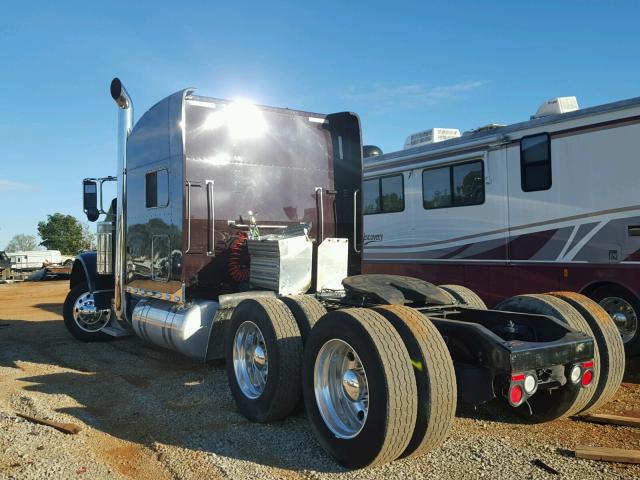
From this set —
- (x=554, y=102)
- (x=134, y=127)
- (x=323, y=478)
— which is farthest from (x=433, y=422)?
(x=554, y=102)

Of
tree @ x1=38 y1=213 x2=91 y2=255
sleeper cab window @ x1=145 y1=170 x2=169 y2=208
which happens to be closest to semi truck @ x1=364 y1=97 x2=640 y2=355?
sleeper cab window @ x1=145 y1=170 x2=169 y2=208

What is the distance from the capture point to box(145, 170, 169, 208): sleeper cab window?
6.34m

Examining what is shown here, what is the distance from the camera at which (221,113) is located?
6.26 metres

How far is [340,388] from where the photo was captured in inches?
158

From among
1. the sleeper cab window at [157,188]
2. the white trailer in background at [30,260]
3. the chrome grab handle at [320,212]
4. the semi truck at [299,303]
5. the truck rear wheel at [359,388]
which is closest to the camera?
the truck rear wheel at [359,388]

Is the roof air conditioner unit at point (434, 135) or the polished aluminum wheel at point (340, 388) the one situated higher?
the roof air conditioner unit at point (434, 135)

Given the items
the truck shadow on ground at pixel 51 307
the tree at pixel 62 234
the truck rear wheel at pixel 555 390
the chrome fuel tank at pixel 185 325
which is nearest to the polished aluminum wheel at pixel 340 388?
the truck rear wheel at pixel 555 390

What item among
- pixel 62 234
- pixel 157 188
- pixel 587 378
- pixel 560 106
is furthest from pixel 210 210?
pixel 62 234

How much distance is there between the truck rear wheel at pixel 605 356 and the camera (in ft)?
14.0

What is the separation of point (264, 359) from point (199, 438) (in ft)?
2.68

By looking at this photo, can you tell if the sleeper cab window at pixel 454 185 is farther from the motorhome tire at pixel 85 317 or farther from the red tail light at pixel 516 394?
the red tail light at pixel 516 394

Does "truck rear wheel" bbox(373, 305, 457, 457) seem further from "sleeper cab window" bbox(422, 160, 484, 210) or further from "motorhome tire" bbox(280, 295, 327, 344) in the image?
"sleeper cab window" bbox(422, 160, 484, 210)

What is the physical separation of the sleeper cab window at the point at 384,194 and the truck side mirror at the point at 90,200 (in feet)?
16.4

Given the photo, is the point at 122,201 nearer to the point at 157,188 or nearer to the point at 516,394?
the point at 157,188
